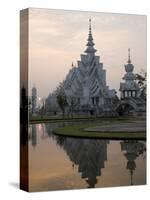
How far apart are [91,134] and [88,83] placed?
75 cm

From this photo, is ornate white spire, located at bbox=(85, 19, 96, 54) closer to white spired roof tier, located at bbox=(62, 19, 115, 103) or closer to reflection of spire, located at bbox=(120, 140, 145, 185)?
white spired roof tier, located at bbox=(62, 19, 115, 103)

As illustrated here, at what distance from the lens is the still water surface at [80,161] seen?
915cm

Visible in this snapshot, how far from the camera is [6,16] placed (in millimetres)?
9344

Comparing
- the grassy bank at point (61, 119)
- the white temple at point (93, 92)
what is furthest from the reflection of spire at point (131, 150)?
the white temple at point (93, 92)

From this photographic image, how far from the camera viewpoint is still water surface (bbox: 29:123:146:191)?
9148 millimetres

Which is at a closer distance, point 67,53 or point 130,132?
point 67,53

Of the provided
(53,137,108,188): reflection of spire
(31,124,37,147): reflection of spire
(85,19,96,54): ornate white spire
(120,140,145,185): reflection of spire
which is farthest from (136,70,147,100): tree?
(31,124,37,147): reflection of spire

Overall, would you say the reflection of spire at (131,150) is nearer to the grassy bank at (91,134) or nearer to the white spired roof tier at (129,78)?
the grassy bank at (91,134)

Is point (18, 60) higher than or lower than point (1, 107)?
higher

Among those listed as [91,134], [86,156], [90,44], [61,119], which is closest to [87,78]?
[90,44]

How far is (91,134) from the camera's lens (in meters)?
9.73

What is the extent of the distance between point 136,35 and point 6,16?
6.47 ft

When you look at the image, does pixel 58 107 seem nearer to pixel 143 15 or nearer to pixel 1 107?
pixel 1 107

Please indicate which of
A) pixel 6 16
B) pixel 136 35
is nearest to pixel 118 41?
pixel 136 35
